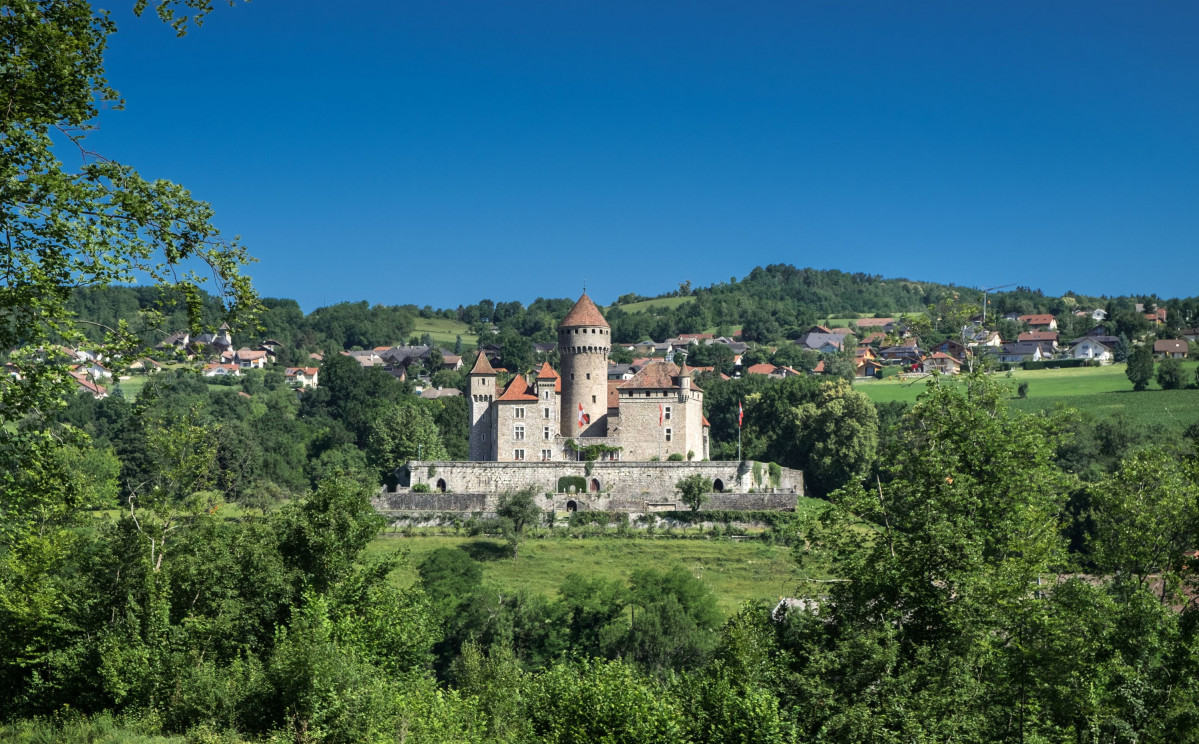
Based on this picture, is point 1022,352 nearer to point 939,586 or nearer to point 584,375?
point 584,375

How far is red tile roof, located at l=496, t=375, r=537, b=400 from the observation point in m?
69.4

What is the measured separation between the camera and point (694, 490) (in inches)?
2467

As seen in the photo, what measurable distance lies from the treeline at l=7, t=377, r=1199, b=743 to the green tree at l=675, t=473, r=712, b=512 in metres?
33.9

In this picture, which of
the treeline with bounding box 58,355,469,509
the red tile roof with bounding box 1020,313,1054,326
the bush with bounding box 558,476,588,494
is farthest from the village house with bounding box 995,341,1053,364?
the bush with bounding box 558,476,588,494

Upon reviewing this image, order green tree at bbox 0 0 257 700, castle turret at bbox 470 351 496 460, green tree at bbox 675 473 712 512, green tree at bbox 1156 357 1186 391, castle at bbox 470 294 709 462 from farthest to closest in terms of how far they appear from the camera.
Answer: green tree at bbox 1156 357 1186 391
castle turret at bbox 470 351 496 460
castle at bbox 470 294 709 462
green tree at bbox 675 473 712 512
green tree at bbox 0 0 257 700

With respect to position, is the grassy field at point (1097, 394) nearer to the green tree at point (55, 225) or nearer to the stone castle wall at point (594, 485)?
the stone castle wall at point (594, 485)

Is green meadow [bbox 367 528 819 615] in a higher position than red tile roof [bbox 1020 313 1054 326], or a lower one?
lower

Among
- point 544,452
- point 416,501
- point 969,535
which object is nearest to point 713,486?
point 544,452

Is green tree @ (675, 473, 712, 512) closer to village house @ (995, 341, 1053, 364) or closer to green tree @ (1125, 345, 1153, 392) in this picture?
green tree @ (1125, 345, 1153, 392)

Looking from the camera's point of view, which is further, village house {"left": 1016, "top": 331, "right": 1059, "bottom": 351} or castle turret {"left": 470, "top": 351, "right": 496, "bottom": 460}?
village house {"left": 1016, "top": 331, "right": 1059, "bottom": 351}

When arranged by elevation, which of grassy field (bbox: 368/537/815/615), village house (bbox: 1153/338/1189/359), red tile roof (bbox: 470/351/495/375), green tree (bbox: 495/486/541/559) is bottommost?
grassy field (bbox: 368/537/815/615)

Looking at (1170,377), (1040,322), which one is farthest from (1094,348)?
(1170,377)

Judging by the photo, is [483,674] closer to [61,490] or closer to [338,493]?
[338,493]

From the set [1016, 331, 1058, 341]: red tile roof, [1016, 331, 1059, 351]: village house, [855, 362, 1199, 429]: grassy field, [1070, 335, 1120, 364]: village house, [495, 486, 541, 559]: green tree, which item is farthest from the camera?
[1016, 331, 1058, 341]: red tile roof
